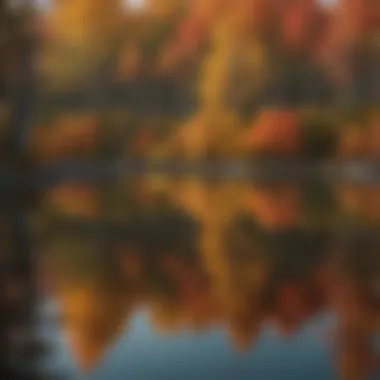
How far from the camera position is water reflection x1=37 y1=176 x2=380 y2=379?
143cm

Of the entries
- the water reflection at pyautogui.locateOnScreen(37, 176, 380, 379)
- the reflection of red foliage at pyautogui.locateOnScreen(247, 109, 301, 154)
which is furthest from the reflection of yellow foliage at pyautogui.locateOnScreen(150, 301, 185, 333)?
the reflection of red foliage at pyautogui.locateOnScreen(247, 109, 301, 154)

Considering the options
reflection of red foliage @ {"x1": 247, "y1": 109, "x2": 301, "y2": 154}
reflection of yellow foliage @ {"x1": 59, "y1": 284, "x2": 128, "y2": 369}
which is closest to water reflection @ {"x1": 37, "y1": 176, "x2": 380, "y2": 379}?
reflection of yellow foliage @ {"x1": 59, "y1": 284, "x2": 128, "y2": 369}

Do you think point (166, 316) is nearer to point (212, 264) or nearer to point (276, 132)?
point (212, 264)

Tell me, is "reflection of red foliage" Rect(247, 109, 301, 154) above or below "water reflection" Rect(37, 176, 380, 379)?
above

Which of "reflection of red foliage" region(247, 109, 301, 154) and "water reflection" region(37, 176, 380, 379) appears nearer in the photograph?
"water reflection" region(37, 176, 380, 379)

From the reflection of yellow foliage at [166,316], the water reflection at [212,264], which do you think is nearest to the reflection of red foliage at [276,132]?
the water reflection at [212,264]

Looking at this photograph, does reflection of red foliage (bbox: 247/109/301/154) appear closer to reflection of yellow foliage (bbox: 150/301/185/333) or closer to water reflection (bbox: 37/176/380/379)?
water reflection (bbox: 37/176/380/379)

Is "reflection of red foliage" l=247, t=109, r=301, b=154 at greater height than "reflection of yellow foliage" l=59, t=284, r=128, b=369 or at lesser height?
greater

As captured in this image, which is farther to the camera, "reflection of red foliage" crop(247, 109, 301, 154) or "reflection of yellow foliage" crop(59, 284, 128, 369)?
"reflection of red foliage" crop(247, 109, 301, 154)

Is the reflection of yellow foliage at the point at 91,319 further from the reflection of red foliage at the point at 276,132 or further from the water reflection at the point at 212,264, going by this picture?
the reflection of red foliage at the point at 276,132

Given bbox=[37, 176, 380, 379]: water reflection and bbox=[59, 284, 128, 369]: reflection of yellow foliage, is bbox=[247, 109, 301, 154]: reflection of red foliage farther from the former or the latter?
bbox=[59, 284, 128, 369]: reflection of yellow foliage

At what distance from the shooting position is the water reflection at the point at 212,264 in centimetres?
143

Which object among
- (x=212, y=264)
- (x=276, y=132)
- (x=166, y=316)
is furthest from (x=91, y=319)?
(x=276, y=132)

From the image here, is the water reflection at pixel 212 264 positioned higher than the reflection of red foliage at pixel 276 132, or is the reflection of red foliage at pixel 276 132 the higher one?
the reflection of red foliage at pixel 276 132
